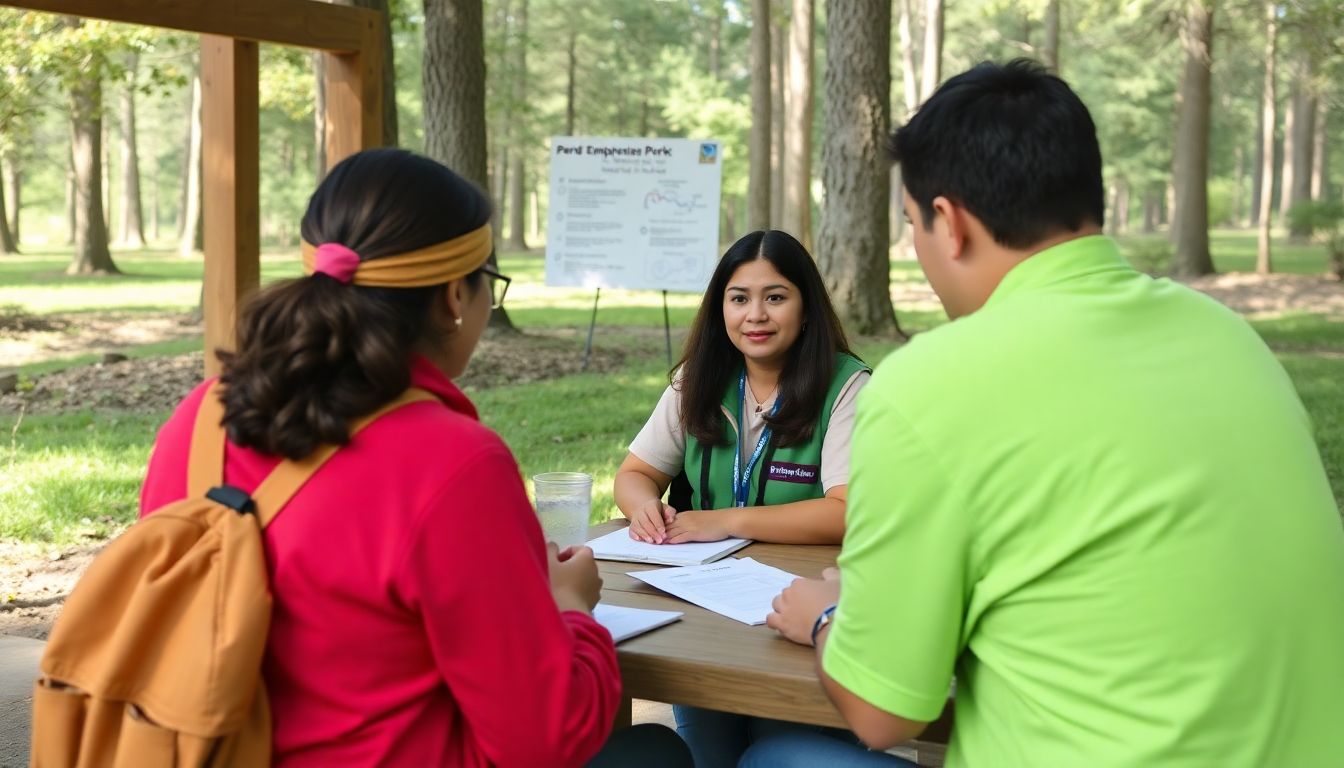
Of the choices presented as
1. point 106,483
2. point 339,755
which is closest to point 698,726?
point 339,755

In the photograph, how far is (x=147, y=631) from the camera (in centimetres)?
142

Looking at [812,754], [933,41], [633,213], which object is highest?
[933,41]

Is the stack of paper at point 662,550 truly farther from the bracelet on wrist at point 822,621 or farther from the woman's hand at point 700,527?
the bracelet on wrist at point 822,621

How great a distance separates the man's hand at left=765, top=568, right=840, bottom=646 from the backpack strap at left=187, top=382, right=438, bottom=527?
2.24 ft

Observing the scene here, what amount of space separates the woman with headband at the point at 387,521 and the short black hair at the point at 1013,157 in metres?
0.62

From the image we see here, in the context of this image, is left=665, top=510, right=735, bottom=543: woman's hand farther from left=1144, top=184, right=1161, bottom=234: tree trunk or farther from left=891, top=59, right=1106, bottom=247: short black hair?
left=1144, top=184, right=1161, bottom=234: tree trunk

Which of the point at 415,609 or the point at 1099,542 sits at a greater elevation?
the point at 1099,542

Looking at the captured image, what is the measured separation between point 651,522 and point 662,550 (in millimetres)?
140

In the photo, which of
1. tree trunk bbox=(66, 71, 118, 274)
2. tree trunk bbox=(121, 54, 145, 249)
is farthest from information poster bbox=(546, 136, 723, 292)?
tree trunk bbox=(121, 54, 145, 249)

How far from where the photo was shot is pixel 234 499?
1.47 metres

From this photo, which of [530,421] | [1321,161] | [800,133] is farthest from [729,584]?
[1321,161]

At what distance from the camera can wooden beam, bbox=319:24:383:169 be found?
12.5 ft

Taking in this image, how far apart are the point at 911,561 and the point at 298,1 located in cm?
278

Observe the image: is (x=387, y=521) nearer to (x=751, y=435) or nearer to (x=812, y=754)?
(x=812, y=754)
